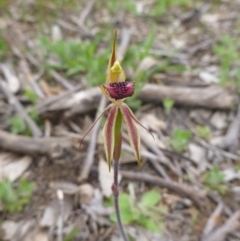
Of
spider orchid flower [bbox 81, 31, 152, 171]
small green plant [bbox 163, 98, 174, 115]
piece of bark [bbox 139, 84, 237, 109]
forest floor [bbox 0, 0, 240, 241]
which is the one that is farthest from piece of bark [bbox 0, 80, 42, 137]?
spider orchid flower [bbox 81, 31, 152, 171]

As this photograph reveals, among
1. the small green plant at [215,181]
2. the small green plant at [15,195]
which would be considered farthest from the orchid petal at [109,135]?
the small green plant at [215,181]

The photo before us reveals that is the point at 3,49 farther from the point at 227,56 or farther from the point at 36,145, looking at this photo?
the point at 227,56

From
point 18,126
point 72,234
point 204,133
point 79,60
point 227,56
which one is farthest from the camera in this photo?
point 227,56

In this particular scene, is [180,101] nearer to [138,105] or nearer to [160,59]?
[138,105]

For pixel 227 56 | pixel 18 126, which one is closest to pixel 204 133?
pixel 227 56

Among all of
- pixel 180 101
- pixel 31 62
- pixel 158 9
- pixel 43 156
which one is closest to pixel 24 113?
pixel 43 156

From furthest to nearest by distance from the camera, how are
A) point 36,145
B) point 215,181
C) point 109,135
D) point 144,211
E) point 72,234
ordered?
1. point 36,145
2. point 215,181
3. point 144,211
4. point 72,234
5. point 109,135
